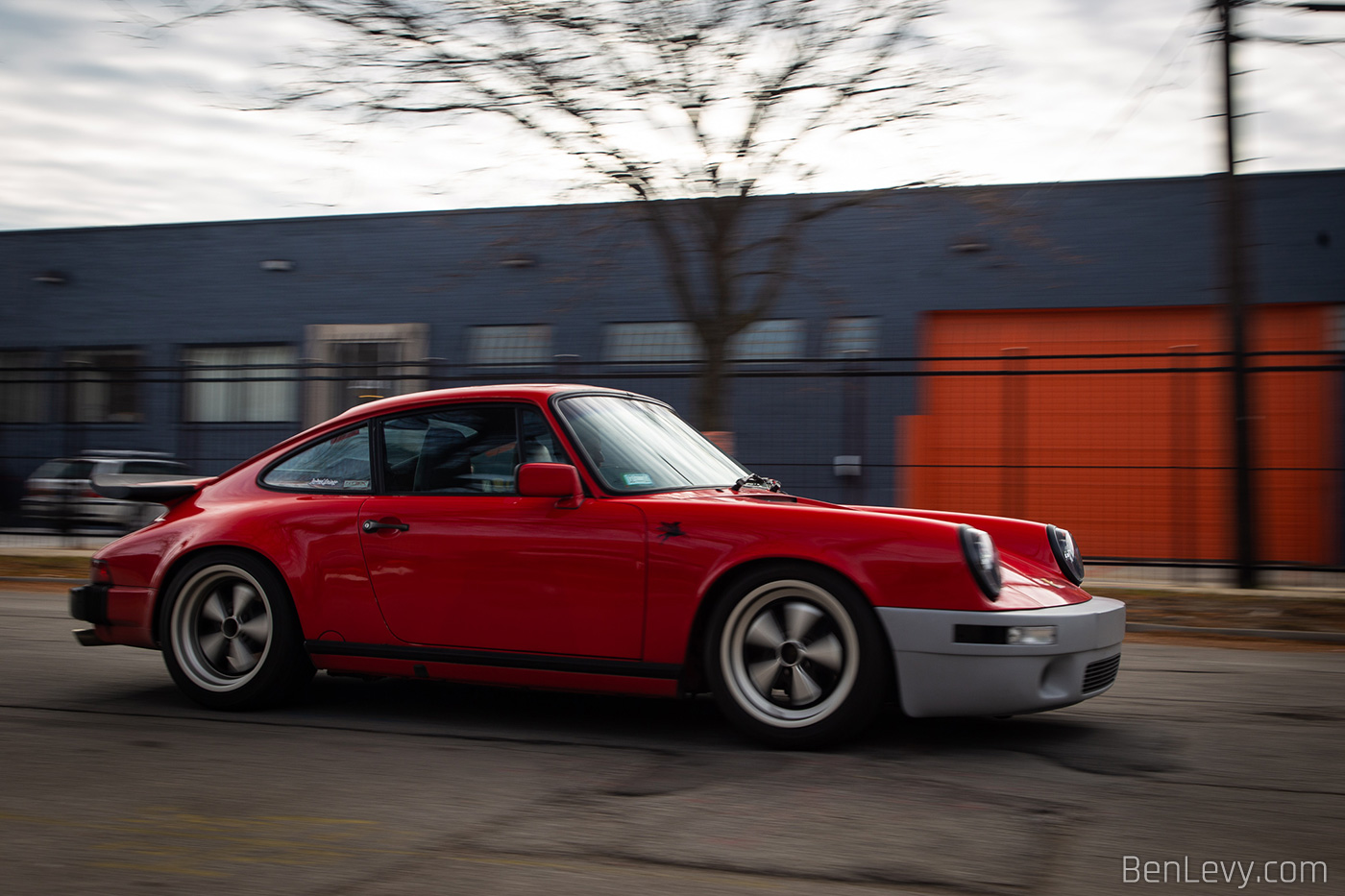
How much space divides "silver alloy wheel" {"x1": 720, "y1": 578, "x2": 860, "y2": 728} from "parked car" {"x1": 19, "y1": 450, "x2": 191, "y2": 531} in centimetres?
1141

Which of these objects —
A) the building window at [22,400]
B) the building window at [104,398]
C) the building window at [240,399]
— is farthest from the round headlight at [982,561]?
the building window at [22,400]

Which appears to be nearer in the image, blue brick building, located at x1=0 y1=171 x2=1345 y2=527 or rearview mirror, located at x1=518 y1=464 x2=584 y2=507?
rearview mirror, located at x1=518 y1=464 x2=584 y2=507

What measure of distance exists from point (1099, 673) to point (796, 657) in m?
1.16

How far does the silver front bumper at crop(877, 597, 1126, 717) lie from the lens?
423 cm

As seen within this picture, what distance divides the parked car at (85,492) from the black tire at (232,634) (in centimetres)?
952

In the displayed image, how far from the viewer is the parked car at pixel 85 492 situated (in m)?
14.6

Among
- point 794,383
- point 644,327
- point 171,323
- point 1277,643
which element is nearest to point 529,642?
point 1277,643

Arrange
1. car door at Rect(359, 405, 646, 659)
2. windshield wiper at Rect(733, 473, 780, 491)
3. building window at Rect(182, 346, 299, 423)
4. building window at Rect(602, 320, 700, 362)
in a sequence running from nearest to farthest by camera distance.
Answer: car door at Rect(359, 405, 646, 659)
windshield wiper at Rect(733, 473, 780, 491)
building window at Rect(182, 346, 299, 423)
building window at Rect(602, 320, 700, 362)

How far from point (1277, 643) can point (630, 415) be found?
5.59m

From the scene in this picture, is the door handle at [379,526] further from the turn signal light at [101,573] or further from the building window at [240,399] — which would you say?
the building window at [240,399]

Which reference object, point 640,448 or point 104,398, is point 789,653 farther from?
point 104,398

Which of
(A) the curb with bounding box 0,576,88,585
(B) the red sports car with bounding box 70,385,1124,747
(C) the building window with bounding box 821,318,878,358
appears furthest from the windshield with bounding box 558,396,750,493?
(C) the building window with bounding box 821,318,878,358

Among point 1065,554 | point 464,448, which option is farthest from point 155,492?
point 1065,554

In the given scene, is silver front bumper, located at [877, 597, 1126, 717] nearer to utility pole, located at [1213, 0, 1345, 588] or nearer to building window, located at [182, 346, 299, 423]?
utility pole, located at [1213, 0, 1345, 588]
